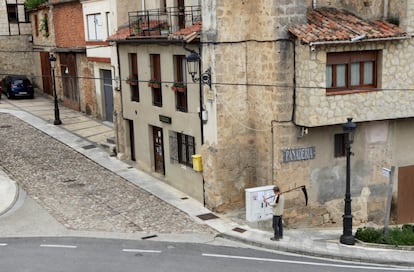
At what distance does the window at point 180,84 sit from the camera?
63.0 feet

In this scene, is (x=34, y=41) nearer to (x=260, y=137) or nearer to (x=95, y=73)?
(x=95, y=73)

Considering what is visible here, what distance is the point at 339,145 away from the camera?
1805 cm

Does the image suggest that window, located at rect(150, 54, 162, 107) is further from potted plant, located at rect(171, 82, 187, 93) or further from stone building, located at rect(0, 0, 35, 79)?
stone building, located at rect(0, 0, 35, 79)

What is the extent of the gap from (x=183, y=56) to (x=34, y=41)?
25072 mm

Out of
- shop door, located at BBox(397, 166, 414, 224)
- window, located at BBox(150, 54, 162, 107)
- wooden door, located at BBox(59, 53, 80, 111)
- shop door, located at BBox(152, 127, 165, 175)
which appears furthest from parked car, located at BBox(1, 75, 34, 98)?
shop door, located at BBox(397, 166, 414, 224)

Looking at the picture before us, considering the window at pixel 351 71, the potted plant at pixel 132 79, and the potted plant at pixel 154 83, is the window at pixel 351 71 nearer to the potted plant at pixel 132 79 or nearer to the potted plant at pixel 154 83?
the potted plant at pixel 154 83

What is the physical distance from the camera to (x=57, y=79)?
120 ft

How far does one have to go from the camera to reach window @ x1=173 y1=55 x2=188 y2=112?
19203 mm

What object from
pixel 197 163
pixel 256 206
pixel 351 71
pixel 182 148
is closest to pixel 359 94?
pixel 351 71

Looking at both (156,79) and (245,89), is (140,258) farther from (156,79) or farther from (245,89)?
(156,79)

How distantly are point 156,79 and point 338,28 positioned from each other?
24.2ft

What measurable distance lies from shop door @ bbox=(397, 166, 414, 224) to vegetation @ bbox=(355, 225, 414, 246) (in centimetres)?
284

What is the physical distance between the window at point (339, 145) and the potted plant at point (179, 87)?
5.34 m

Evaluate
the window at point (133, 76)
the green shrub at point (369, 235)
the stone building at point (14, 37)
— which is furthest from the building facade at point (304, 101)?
the stone building at point (14, 37)
